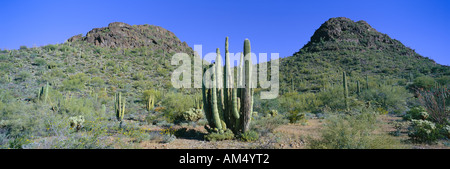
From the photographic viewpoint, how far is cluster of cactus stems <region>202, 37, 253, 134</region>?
6715 millimetres

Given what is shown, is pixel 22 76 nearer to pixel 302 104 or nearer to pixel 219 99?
pixel 219 99

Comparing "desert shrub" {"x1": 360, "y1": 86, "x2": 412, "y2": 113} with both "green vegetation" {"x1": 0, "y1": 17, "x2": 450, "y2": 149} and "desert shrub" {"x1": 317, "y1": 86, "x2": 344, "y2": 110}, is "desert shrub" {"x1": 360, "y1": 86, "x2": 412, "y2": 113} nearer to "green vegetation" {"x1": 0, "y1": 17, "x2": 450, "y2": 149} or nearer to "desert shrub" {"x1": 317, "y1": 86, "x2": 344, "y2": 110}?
"green vegetation" {"x1": 0, "y1": 17, "x2": 450, "y2": 149}

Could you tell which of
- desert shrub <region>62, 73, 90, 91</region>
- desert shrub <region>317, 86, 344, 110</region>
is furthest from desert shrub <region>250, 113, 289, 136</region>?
desert shrub <region>62, 73, 90, 91</region>

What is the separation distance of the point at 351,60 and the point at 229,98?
104 feet

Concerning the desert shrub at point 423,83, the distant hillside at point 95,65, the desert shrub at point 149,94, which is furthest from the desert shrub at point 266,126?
the desert shrub at point 423,83

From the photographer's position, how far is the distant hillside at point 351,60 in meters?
26.8

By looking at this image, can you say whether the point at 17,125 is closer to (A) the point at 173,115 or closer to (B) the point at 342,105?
(A) the point at 173,115

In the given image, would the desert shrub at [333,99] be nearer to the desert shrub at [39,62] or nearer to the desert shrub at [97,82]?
the desert shrub at [97,82]

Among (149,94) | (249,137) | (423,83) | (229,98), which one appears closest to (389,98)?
(423,83)

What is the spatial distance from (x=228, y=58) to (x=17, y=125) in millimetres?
7399

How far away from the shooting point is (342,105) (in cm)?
1614

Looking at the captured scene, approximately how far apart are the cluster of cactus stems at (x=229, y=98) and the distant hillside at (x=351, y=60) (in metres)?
20.1

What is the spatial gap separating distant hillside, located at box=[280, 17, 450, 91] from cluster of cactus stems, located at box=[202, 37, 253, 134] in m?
20.1
